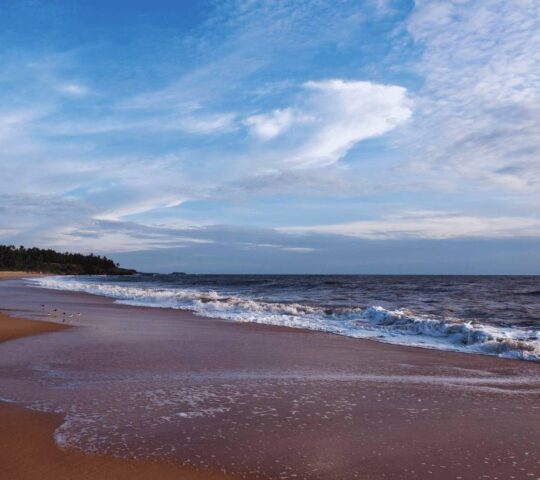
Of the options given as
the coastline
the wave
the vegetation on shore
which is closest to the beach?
the coastline

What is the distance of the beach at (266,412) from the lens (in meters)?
4.66

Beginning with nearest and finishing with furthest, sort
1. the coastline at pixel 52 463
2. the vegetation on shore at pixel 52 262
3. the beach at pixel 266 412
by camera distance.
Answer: the coastline at pixel 52 463
the beach at pixel 266 412
the vegetation on shore at pixel 52 262

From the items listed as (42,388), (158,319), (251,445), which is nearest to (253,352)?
(42,388)

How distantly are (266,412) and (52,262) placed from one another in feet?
471

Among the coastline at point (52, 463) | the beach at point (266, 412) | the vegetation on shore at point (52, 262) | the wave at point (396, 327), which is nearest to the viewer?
the coastline at point (52, 463)

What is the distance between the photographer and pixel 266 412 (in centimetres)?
623

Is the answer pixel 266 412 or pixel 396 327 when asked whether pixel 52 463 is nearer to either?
pixel 266 412

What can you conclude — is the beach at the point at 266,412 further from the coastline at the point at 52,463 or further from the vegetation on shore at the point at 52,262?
the vegetation on shore at the point at 52,262

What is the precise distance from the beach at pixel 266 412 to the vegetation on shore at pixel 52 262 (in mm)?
115435

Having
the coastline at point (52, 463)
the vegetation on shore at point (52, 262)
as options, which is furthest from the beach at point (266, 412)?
the vegetation on shore at point (52, 262)

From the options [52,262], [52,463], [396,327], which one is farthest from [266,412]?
[52,262]

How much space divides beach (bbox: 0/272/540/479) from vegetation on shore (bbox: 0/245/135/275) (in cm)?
11544

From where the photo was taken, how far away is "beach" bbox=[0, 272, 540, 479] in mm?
4656

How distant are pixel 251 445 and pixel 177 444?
0.74 metres
